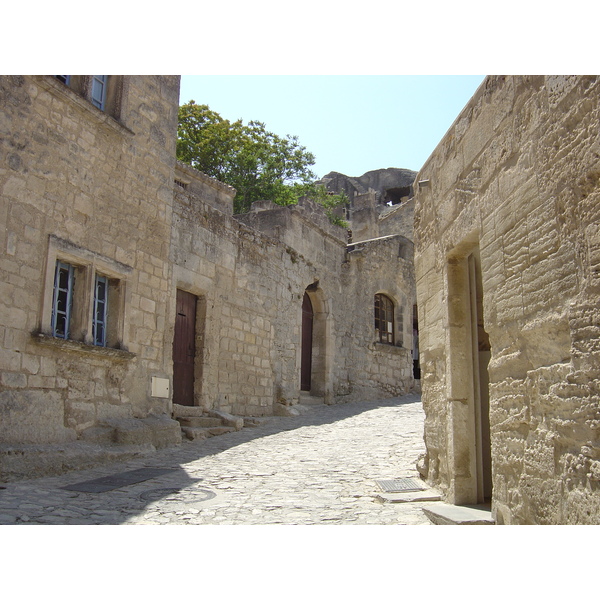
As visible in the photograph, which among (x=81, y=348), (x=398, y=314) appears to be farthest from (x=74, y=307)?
(x=398, y=314)

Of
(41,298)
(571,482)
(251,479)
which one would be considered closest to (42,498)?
(251,479)

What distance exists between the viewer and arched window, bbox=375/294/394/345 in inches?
623

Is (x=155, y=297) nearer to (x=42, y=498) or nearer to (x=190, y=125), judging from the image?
(x=42, y=498)

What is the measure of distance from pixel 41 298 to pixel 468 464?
4.50 metres

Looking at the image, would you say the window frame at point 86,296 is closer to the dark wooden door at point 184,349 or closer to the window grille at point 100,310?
the window grille at point 100,310

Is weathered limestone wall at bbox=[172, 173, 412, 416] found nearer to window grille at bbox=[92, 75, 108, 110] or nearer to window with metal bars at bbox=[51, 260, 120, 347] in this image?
window grille at bbox=[92, 75, 108, 110]

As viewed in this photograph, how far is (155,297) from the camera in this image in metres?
8.21

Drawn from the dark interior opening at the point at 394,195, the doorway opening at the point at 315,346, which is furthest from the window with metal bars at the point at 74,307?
the dark interior opening at the point at 394,195

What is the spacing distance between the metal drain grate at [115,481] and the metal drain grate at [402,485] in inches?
86.7

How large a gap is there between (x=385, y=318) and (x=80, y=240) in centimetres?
1041

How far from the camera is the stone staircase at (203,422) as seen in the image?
330 inches

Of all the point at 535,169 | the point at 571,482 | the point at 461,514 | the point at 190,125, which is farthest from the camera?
the point at 190,125

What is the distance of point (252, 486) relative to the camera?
5.44 metres

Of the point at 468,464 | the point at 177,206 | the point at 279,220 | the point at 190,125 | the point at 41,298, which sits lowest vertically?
the point at 468,464
